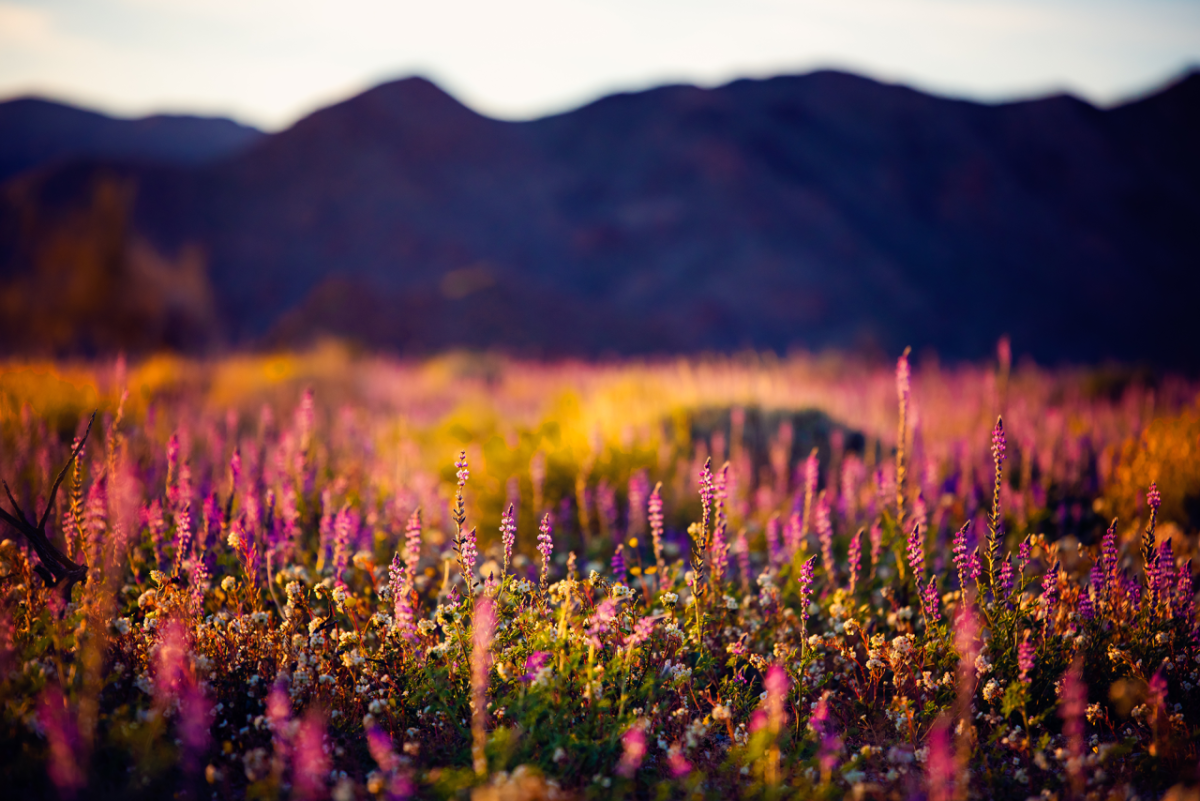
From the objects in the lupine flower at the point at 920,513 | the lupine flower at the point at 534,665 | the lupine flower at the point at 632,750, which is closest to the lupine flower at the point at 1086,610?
the lupine flower at the point at 920,513

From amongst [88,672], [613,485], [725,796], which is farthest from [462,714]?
[613,485]

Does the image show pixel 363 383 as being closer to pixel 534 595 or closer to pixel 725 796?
pixel 534 595

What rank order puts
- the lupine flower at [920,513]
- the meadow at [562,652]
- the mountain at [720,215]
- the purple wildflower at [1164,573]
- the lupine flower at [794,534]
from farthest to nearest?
the mountain at [720,215]
the lupine flower at [794,534]
the lupine flower at [920,513]
the purple wildflower at [1164,573]
the meadow at [562,652]

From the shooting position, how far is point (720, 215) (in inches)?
1651

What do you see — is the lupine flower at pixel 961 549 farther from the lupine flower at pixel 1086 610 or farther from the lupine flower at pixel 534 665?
the lupine flower at pixel 534 665

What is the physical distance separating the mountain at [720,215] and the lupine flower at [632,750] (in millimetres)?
26368

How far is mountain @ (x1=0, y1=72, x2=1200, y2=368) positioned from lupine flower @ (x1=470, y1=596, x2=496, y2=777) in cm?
2627

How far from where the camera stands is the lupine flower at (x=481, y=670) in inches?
73.7

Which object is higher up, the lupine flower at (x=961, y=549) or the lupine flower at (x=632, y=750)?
the lupine flower at (x=961, y=549)

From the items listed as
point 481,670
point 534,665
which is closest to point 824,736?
point 534,665

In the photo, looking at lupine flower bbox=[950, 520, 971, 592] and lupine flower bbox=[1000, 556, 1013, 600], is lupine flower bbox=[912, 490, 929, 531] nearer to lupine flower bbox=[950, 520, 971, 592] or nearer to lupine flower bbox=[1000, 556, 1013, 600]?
lupine flower bbox=[950, 520, 971, 592]

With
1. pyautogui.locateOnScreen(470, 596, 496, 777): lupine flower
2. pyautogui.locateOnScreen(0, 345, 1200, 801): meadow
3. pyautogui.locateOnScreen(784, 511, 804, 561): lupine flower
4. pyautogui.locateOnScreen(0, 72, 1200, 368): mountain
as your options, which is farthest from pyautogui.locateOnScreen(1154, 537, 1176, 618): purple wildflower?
pyautogui.locateOnScreen(0, 72, 1200, 368): mountain

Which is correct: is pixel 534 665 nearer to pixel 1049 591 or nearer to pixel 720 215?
pixel 1049 591

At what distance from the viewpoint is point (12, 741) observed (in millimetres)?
2053
